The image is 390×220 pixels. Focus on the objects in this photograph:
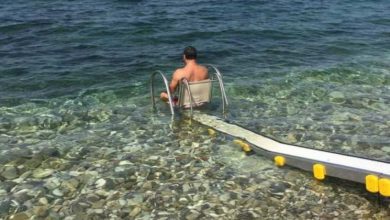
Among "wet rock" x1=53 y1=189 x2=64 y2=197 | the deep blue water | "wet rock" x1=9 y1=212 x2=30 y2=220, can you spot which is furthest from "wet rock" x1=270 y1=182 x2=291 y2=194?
the deep blue water

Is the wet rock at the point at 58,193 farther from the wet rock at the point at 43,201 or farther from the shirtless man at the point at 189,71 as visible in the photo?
the shirtless man at the point at 189,71

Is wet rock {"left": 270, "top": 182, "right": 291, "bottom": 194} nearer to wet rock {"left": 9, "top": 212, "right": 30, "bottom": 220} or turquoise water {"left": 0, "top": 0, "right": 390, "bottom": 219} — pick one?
turquoise water {"left": 0, "top": 0, "right": 390, "bottom": 219}

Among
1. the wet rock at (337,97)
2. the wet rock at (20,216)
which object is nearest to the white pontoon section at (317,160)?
the wet rock at (337,97)

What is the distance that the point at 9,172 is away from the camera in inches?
317

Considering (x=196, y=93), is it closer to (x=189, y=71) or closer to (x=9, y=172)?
(x=189, y=71)

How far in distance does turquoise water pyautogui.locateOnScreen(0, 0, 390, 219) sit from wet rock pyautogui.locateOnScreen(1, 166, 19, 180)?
0.05ft

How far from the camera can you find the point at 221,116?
35.3 feet

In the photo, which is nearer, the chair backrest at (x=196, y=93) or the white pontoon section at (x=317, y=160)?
the white pontoon section at (x=317, y=160)

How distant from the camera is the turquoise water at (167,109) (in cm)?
727

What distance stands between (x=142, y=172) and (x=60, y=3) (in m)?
17.4

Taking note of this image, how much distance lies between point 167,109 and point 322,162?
4.51 metres

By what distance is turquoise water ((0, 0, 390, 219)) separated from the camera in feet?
23.8

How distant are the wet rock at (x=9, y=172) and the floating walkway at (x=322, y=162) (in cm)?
369

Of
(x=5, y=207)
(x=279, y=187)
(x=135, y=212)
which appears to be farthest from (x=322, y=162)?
(x=5, y=207)
